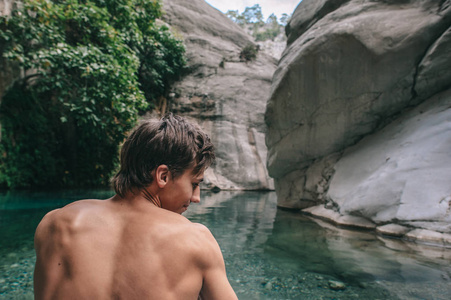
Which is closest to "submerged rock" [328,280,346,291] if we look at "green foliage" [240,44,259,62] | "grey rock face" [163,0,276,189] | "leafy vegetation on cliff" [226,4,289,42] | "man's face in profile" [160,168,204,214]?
"man's face in profile" [160,168,204,214]

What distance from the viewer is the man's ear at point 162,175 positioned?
91 cm

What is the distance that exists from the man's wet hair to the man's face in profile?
2cm

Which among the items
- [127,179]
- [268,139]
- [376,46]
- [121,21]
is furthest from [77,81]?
[127,179]

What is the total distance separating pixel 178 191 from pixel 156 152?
0.15 metres

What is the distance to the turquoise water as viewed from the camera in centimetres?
201

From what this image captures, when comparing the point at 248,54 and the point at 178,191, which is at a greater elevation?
the point at 248,54

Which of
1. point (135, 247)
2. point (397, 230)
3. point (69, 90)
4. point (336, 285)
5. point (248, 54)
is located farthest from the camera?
point (248, 54)

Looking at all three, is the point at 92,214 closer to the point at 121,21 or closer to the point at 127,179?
the point at 127,179

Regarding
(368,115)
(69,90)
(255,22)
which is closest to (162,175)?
(368,115)

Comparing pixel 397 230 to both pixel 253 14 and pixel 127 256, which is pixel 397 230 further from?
pixel 253 14

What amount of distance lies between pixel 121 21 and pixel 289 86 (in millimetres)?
5875

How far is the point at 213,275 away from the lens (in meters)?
0.83

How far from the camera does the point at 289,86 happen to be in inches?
229

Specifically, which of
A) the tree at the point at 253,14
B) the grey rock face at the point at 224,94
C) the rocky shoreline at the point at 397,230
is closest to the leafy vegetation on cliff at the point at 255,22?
the tree at the point at 253,14
